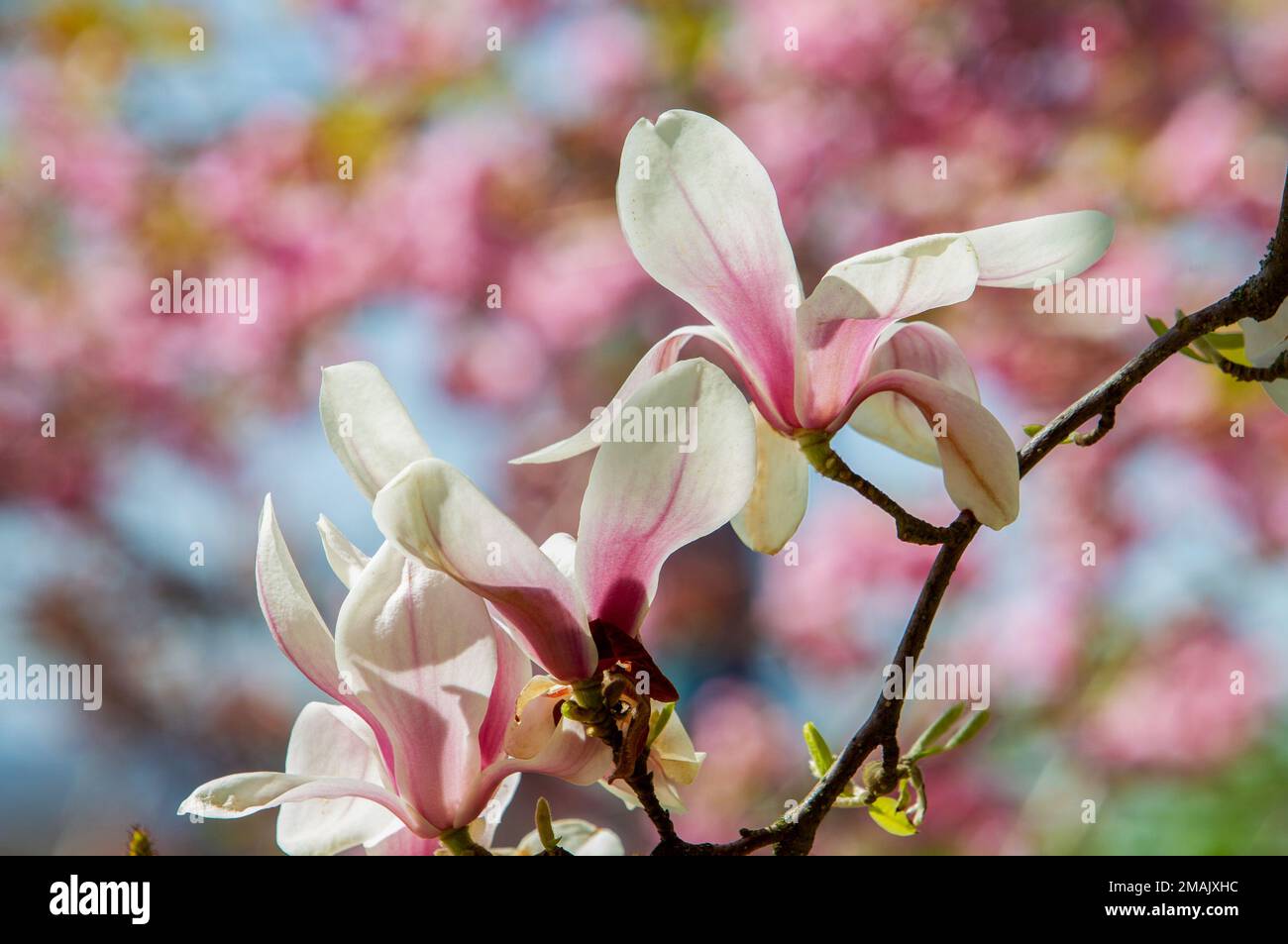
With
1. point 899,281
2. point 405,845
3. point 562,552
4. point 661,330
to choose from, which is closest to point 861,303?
point 899,281

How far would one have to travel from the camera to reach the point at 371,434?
384 mm

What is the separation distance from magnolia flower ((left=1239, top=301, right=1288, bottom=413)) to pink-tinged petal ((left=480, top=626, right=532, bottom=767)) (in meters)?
0.29

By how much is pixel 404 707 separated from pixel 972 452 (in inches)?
7.8

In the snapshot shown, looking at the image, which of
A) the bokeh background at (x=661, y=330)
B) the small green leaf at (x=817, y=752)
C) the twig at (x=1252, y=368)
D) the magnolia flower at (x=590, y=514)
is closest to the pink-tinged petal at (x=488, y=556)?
the magnolia flower at (x=590, y=514)

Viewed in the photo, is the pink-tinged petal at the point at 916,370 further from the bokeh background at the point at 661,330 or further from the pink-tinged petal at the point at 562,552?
the bokeh background at the point at 661,330

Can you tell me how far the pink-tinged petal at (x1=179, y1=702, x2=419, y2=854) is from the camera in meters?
0.35

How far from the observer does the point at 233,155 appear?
2.41 m

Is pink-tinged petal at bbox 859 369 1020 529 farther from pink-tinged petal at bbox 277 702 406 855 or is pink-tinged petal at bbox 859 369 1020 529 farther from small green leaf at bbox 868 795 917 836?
pink-tinged petal at bbox 277 702 406 855

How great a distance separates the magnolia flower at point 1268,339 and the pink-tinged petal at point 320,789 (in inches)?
13.6

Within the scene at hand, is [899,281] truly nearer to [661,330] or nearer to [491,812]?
[491,812]

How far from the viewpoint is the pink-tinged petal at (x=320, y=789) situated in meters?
0.35

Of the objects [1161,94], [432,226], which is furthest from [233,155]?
[1161,94]
